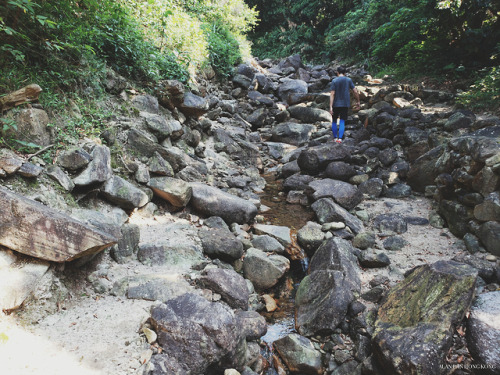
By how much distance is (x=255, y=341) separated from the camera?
3.91m

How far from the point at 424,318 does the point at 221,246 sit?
2.97 m

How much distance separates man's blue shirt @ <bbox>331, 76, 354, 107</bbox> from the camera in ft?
29.8

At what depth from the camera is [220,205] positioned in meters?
Result: 6.11

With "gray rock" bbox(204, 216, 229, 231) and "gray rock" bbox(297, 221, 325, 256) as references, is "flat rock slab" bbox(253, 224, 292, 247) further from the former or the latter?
"gray rock" bbox(204, 216, 229, 231)

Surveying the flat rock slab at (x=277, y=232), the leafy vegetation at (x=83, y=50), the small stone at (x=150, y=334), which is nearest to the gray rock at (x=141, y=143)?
the leafy vegetation at (x=83, y=50)

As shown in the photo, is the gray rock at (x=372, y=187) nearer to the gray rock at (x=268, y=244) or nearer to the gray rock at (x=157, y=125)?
the gray rock at (x=268, y=244)

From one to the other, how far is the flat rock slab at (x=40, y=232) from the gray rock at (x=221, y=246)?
199cm

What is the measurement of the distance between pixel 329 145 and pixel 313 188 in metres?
2.08

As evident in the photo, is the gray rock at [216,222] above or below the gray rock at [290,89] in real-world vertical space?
below

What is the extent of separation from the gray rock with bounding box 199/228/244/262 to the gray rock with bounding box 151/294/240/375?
64.0 inches

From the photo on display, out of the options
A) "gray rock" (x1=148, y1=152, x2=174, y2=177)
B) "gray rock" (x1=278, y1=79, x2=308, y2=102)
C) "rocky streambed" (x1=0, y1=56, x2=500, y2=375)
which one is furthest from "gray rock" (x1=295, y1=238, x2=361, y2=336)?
"gray rock" (x1=278, y1=79, x2=308, y2=102)

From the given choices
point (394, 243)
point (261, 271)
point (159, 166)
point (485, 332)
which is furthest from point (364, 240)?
point (159, 166)

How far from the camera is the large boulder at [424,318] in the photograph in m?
3.10

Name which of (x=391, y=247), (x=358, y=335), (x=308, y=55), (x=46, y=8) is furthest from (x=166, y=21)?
(x=308, y=55)
